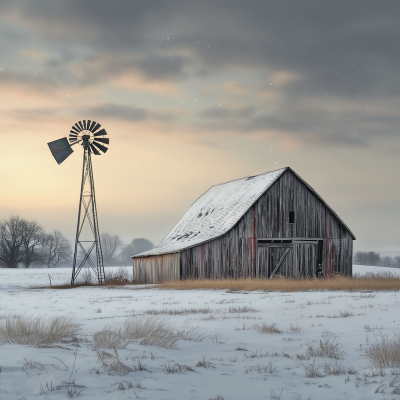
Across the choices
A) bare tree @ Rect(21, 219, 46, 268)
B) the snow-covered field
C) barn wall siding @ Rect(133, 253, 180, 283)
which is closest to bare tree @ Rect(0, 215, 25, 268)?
bare tree @ Rect(21, 219, 46, 268)

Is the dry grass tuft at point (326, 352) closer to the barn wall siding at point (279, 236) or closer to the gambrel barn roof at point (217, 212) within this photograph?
the gambrel barn roof at point (217, 212)

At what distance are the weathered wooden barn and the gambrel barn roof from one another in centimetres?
10

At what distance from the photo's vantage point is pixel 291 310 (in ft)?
40.1

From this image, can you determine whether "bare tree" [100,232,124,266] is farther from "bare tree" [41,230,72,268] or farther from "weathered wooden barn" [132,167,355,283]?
"weathered wooden barn" [132,167,355,283]

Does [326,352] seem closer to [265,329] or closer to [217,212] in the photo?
[265,329]

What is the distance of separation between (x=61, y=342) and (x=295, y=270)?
24807 mm

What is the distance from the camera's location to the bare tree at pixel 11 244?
262ft

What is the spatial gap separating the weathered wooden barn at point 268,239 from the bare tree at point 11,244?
5467 centimetres

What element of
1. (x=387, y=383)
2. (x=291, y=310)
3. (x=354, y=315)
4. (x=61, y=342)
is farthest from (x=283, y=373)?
(x=291, y=310)

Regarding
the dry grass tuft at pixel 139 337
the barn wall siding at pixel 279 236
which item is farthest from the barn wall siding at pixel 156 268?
the dry grass tuft at pixel 139 337

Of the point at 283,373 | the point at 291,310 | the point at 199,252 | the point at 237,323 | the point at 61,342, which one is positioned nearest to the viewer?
the point at 283,373

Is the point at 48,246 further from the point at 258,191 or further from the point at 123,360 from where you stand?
the point at 123,360

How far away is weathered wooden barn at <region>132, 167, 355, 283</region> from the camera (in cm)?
2977

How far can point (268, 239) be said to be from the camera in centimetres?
3048
